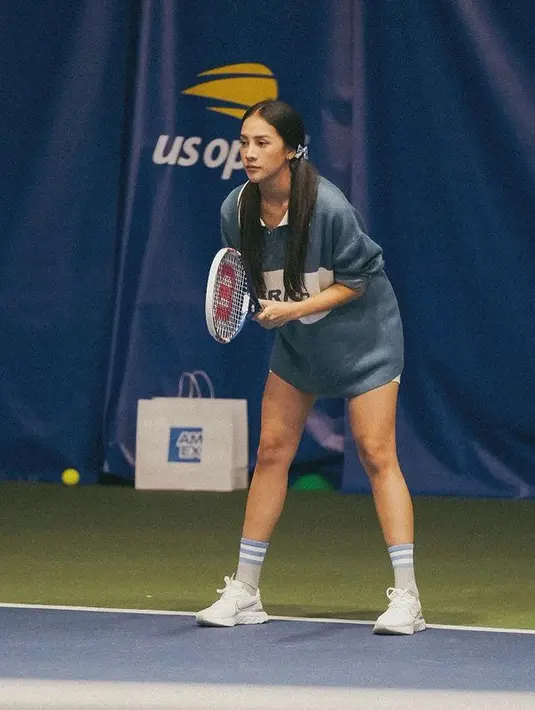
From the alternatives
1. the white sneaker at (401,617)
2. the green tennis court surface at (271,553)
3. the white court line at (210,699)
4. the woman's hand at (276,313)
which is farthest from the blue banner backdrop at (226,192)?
the white court line at (210,699)

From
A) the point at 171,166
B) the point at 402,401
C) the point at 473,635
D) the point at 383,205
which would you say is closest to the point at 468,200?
the point at 383,205

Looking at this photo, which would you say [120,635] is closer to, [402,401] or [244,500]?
[244,500]

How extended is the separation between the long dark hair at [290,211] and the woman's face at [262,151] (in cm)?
2

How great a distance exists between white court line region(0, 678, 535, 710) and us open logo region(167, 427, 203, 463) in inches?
244

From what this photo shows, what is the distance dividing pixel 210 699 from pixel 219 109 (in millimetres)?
6566

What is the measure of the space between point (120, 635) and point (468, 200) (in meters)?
3.93

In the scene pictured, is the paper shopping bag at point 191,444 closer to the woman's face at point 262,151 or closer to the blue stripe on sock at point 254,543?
the blue stripe on sock at point 254,543

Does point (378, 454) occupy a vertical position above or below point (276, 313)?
below

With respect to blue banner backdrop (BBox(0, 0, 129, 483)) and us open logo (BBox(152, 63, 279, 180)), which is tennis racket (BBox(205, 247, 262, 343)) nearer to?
us open logo (BBox(152, 63, 279, 180))

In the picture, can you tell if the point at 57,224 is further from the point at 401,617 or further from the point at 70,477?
the point at 401,617

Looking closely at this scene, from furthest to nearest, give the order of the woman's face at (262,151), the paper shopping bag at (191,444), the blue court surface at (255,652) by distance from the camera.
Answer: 1. the paper shopping bag at (191,444)
2. the woman's face at (262,151)
3. the blue court surface at (255,652)

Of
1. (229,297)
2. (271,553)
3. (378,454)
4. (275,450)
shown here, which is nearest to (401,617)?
(378,454)

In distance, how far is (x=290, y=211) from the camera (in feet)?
11.0

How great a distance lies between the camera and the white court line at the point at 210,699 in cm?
75
